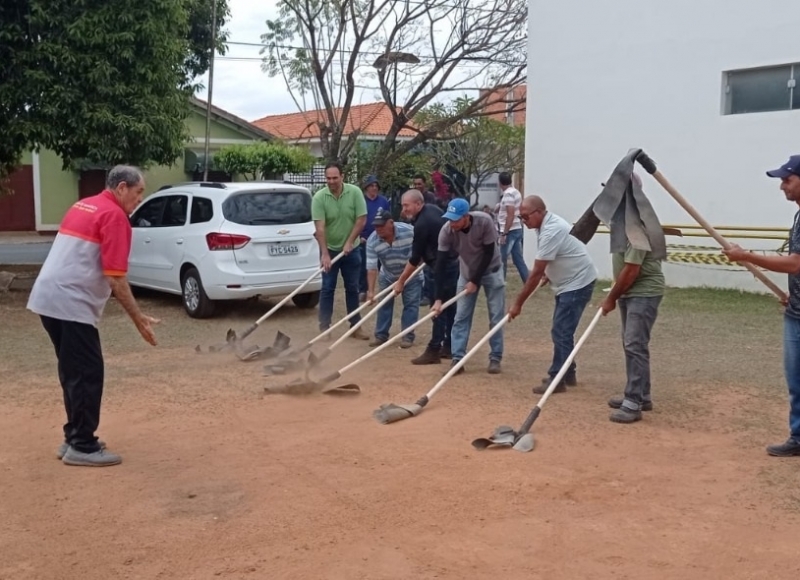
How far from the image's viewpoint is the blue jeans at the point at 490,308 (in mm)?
7758

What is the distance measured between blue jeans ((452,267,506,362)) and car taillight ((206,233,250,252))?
3455 mm

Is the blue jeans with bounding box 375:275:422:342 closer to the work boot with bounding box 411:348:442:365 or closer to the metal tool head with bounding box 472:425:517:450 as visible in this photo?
the work boot with bounding box 411:348:442:365

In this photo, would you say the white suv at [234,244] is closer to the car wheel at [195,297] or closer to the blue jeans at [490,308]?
the car wheel at [195,297]

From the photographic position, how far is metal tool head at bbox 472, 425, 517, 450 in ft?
18.3

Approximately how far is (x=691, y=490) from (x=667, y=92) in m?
Result: 10.4

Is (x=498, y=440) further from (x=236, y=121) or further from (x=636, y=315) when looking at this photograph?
(x=236, y=121)

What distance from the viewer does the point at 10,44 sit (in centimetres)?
1166

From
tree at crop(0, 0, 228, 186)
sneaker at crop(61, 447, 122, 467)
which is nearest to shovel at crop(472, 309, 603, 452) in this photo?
sneaker at crop(61, 447, 122, 467)

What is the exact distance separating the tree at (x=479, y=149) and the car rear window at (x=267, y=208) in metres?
14.0

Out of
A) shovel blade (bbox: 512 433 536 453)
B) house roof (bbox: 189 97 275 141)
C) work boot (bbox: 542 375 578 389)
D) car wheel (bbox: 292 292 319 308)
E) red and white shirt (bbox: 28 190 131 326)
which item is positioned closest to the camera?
red and white shirt (bbox: 28 190 131 326)

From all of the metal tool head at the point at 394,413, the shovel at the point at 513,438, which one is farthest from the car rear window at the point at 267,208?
the shovel at the point at 513,438

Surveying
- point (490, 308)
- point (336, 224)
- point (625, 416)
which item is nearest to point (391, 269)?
point (336, 224)

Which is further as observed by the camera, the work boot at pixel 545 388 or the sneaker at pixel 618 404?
the work boot at pixel 545 388

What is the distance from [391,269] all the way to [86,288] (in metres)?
4.24
